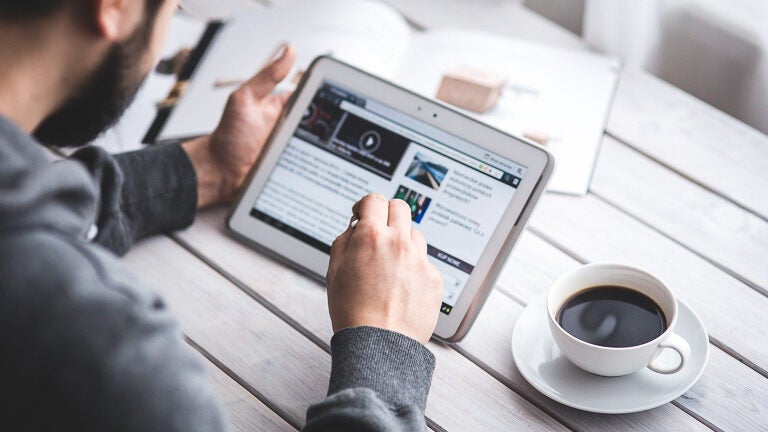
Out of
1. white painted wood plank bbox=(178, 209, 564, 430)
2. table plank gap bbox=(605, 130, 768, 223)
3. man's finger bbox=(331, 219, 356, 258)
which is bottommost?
white painted wood plank bbox=(178, 209, 564, 430)

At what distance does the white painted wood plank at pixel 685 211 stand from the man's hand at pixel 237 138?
41 centimetres

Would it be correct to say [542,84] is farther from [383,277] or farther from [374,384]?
[374,384]

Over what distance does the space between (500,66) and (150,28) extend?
0.60 m

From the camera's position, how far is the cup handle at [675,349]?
29.3 inches

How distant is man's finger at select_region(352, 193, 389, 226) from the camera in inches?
31.8

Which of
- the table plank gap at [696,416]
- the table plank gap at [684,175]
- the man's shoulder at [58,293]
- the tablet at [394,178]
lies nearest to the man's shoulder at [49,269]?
the man's shoulder at [58,293]

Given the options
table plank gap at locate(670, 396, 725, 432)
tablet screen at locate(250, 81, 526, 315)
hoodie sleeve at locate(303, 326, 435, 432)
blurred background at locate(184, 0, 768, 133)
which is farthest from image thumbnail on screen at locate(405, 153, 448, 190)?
blurred background at locate(184, 0, 768, 133)

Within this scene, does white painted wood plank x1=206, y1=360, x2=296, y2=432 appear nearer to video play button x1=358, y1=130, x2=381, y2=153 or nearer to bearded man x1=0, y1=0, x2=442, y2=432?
bearded man x1=0, y1=0, x2=442, y2=432

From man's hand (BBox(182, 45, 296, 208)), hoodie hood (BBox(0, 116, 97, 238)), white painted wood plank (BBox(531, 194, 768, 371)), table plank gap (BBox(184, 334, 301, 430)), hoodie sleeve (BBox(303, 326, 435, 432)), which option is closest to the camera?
hoodie hood (BBox(0, 116, 97, 238))

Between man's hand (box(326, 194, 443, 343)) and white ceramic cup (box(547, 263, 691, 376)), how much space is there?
4.6 inches

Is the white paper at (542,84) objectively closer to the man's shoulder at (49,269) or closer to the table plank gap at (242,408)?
the table plank gap at (242,408)

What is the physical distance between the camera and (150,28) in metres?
0.68

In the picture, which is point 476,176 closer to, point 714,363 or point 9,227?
point 714,363

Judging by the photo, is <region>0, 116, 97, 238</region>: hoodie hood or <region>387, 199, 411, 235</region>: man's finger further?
<region>387, 199, 411, 235</region>: man's finger
